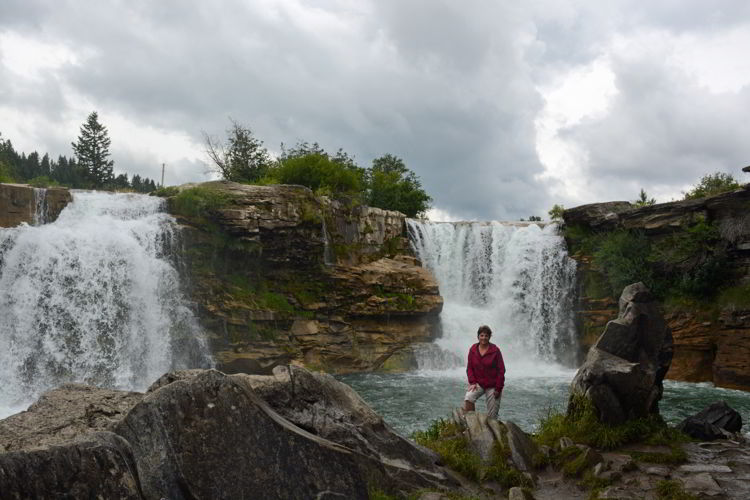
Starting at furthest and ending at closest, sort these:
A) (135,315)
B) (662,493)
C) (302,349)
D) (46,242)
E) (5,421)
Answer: (302,349) < (135,315) < (46,242) < (662,493) < (5,421)

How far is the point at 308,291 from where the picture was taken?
2278 centimetres

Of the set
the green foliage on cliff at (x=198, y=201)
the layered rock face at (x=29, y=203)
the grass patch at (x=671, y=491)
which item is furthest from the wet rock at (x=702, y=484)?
the layered rock face at (x=29, y=203)

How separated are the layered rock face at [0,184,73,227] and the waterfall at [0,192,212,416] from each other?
1.40 ft

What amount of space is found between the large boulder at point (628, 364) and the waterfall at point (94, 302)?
14066 millimetres

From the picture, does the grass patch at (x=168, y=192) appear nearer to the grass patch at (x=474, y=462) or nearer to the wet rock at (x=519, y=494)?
the grass patch at (x=474, y=462)

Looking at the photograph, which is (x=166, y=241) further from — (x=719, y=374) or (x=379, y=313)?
(x=719, y=374)

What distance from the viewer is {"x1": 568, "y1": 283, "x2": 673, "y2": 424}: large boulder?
8727 mm

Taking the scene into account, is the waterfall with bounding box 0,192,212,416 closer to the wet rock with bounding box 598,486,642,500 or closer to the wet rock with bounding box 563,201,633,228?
the wet rock with bounding box 598,486,642,500

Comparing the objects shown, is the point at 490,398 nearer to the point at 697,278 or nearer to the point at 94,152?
the point at 697,278

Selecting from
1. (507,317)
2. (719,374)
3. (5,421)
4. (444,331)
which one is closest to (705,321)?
(719,374)

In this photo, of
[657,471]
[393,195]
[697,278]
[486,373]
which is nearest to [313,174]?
[393,195]

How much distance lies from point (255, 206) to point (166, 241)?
3.35 metres

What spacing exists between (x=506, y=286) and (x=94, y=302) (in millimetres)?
16350

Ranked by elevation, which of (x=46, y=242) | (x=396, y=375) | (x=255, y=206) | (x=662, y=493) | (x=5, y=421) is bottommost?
(x=396, y=375)
